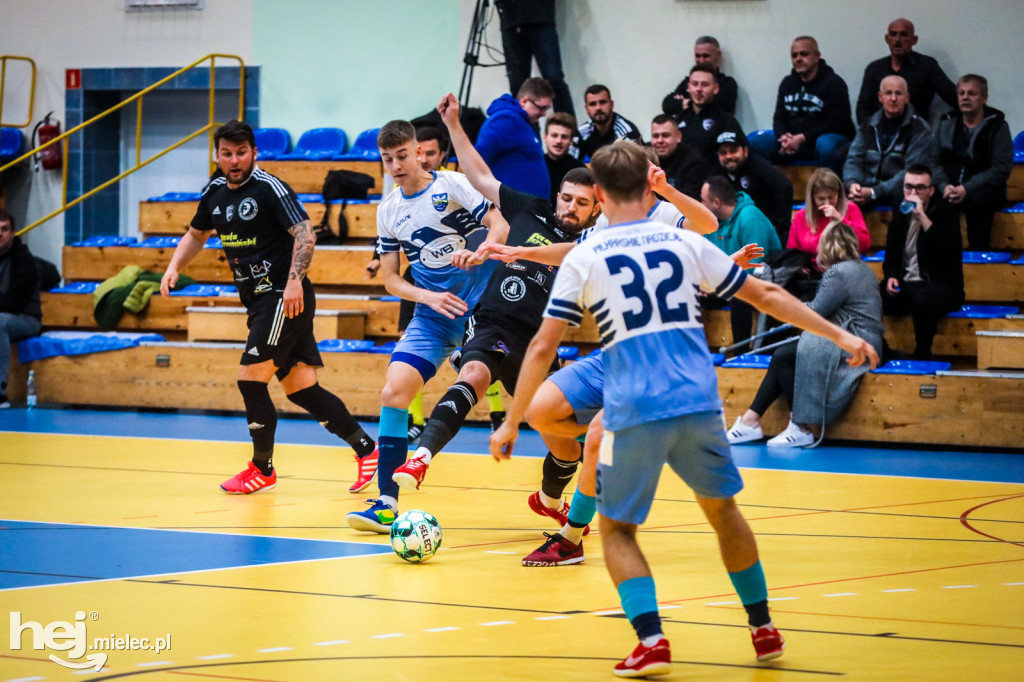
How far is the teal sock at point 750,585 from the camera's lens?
3725mm

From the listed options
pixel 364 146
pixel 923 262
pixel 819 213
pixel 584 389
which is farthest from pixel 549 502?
pixel 364 146

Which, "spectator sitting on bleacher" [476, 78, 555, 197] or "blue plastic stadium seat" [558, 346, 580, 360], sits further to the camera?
"blue plastic stadium seat" [558, 346, 580, 360]

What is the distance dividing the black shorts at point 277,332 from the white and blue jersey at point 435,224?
3.37ft

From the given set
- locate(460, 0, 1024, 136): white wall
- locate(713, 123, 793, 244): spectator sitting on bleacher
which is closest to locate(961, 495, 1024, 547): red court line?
locate(713, 123, 793, 244): spectator sitting on bleacher

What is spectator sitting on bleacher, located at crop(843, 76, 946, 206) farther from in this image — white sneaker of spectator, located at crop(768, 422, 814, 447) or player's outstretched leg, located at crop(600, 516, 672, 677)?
player's outstretched leg, located at crop(600, 516, 672, 677)

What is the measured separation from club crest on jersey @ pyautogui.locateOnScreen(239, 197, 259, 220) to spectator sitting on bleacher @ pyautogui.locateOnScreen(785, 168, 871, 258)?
509 cm

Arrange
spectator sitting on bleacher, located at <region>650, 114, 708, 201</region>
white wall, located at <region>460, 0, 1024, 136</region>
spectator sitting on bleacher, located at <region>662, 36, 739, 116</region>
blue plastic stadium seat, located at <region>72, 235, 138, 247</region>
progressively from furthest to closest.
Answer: blue plastic stadium seat, located at <region>72, 235, 138, 247</region>
white wall, located at <region>460, 0, 1024, 136</region>
spectator sitting on bleacher, located at <region>662, 36, 739, 116</region>
spectator sitting on bleacher, located at <region>650, 114, 708, 201</region>

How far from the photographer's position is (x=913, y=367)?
32.6ft

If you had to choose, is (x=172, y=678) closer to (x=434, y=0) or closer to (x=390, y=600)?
(x=390, y=600)

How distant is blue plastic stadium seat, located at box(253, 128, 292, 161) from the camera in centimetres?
1545

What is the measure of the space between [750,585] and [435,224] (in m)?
3.24

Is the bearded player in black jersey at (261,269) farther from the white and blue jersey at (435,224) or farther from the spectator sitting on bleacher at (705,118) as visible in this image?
the spectator sitting on bleacher at (705,118)

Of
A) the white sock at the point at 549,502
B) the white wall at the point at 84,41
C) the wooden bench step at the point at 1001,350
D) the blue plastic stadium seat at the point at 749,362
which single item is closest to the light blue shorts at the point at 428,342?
the white sock at the point at 549,502

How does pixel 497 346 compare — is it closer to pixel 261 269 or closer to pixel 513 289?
pixel 513 289
